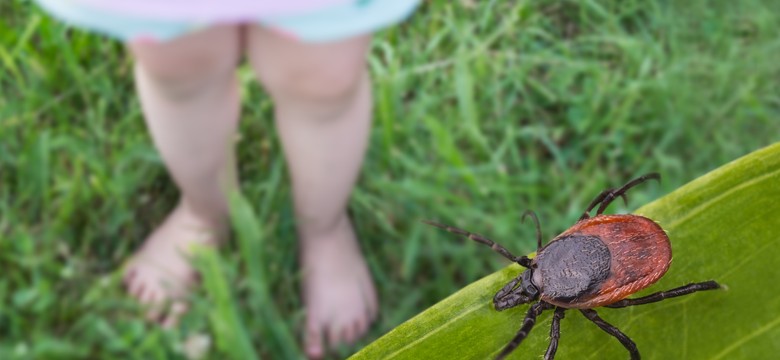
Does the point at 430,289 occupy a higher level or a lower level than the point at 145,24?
lower

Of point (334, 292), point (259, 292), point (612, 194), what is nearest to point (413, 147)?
point (334, 292)

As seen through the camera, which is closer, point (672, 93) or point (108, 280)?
point (108, 280)

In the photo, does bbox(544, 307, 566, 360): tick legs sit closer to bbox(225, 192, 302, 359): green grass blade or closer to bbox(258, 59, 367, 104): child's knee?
bbox(258, 59, 367, 104): child's knee

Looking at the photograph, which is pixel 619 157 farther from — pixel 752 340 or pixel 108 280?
pixel 752 340

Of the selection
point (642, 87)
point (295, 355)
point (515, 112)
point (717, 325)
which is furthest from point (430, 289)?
point (717, 325)

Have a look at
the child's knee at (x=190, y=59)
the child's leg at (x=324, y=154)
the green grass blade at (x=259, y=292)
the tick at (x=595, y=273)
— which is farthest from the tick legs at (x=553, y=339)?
the green grass blade at (x=259, y=292)

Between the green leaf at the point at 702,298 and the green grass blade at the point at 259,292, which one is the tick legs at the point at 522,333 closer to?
the green leaf at the point at 702,298

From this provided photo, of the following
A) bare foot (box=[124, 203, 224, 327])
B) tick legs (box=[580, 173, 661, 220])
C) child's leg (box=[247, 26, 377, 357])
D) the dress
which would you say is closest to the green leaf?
tick legs (box=[580, 173, 661, 220])
